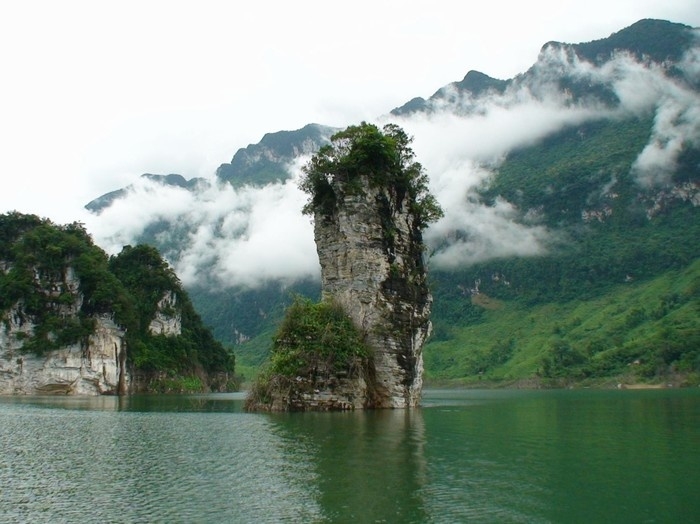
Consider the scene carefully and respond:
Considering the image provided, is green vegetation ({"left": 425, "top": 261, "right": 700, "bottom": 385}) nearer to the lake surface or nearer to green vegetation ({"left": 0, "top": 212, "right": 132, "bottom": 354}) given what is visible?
green vegetation ({"left": 0, "top": 212, "right": 132, "bottom": 354})

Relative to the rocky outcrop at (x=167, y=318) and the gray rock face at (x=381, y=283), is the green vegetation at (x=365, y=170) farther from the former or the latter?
the rocky outcrop at (x=167, y=318)

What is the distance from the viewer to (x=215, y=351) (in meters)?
149

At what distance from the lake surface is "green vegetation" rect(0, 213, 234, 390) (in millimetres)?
65382

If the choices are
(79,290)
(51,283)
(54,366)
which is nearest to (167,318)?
(79,290)

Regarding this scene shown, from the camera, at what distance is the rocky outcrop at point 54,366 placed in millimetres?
95188

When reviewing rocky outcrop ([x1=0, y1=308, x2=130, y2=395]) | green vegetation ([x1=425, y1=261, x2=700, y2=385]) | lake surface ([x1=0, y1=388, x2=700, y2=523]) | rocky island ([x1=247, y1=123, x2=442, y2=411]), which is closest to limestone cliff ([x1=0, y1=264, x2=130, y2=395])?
rocky outcrop ([x1=0, y1=308, x2=130, y2=395])

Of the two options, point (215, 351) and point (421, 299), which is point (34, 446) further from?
point (215, 351)

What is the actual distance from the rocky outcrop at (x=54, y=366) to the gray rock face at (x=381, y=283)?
58329mm

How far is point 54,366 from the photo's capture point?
9675cm

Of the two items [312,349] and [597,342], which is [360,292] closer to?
[312,349]

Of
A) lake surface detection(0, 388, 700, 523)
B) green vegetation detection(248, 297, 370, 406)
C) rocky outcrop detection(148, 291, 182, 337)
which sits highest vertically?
rocky outcrop detection(148, 291, 182, 337)

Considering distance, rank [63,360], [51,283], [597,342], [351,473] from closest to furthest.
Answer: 1. [351,473]
2. [63,360]
3. [51,283]
4. [597,342]

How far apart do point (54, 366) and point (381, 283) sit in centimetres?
6490

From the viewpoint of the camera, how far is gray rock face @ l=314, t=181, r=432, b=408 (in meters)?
51.5
